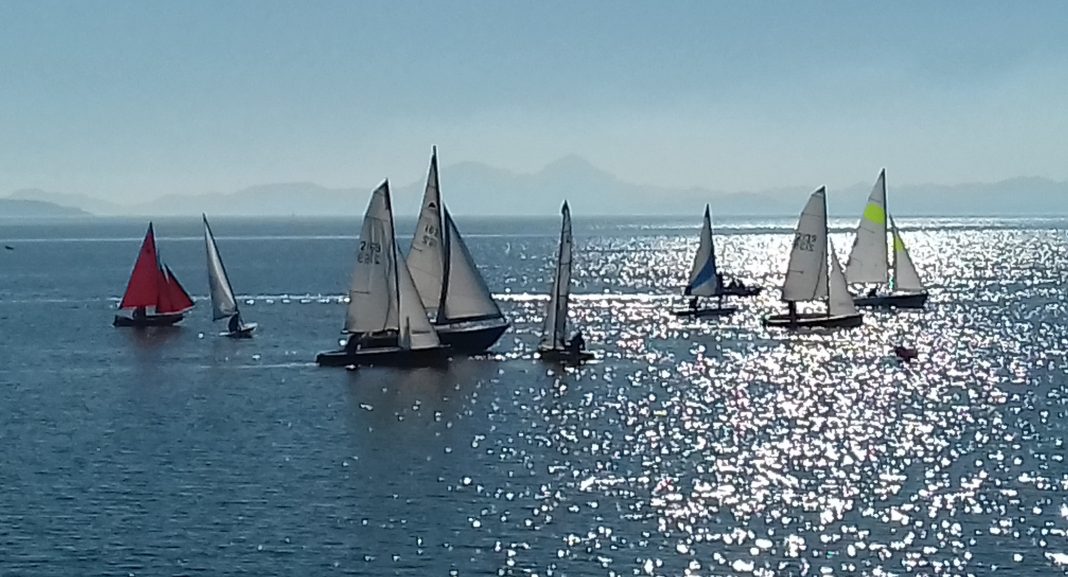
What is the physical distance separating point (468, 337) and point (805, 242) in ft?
110

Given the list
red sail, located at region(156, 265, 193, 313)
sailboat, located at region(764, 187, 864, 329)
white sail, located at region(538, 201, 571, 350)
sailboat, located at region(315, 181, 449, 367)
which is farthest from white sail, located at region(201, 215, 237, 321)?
sailboat, located at region(764, 187, 864, 329)

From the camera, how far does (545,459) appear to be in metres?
60.8

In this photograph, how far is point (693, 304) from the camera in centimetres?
12681

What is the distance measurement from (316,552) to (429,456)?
52.9 feet

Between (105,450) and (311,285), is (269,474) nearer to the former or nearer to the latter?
(105,450)

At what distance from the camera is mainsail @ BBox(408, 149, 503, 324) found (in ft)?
299

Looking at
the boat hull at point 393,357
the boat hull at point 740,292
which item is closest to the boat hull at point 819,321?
the boat hull at point 740,292

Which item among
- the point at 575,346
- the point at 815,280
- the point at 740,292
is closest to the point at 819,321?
the point at 815,280

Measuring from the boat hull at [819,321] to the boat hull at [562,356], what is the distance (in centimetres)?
2416

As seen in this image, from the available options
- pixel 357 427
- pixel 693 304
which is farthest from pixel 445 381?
pixel 693 304

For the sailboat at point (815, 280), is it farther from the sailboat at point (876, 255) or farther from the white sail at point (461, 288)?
the white sail at point (461, 288)

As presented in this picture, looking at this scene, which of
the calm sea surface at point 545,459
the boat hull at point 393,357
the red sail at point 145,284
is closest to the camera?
the calm sea surface at point 545,459

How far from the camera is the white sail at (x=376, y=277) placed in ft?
290

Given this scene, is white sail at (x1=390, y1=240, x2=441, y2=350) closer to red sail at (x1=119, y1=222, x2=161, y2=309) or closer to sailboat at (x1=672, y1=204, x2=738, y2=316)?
red sail at (x1=119, y1=222, x2=161, y2=309)
